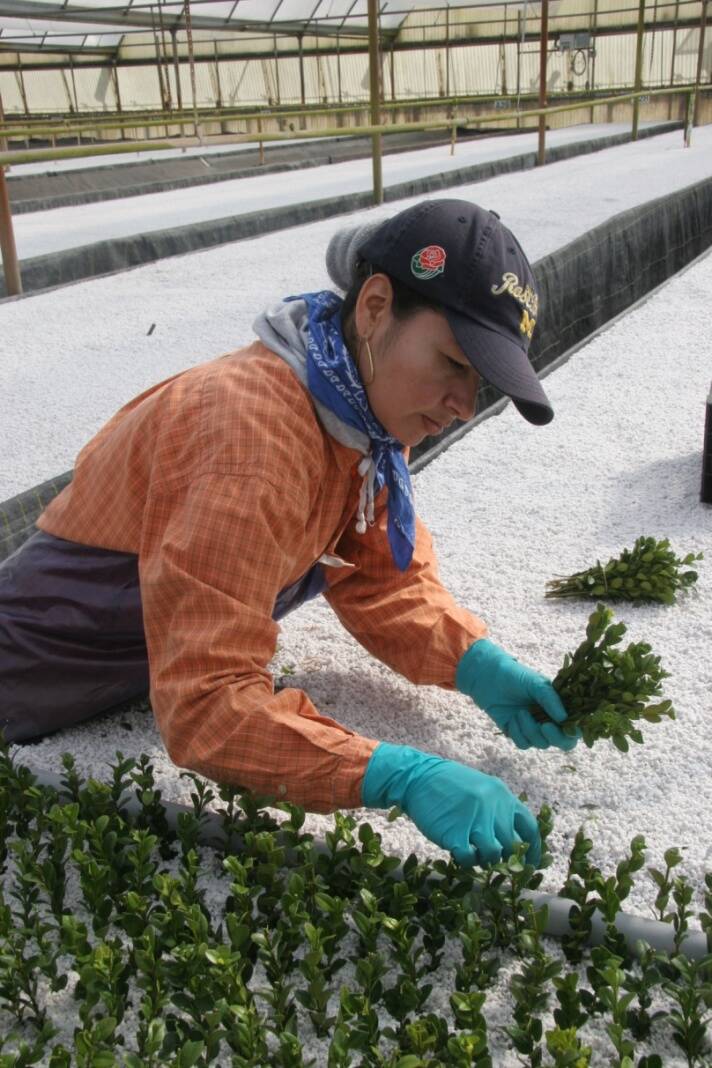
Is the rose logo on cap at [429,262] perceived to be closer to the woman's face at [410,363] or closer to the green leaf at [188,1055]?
the woman's face at [410,363]

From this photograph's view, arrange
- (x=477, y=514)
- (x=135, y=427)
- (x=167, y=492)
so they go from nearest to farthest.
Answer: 1. (x=167, y=492)
2. (x=135, y=427)
3. (x=477, y=514)

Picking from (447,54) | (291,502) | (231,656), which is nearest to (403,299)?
(291,502)

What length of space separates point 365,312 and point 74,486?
2.29 feet

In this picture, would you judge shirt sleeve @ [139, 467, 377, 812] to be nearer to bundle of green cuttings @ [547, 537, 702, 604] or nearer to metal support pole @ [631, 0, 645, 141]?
bundle of green cuttings @ [547, 537, 702, 604]

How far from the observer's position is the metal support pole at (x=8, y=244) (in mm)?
6156

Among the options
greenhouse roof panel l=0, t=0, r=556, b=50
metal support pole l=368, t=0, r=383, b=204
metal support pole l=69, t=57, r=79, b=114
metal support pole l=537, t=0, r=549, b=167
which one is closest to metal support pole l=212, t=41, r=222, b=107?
greenhouse roof panel l=0, t=0, r=556, b=50

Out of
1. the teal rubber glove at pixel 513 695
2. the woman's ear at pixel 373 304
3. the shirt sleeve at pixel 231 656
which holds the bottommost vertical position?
the teal rubber glove at pixel 513 695

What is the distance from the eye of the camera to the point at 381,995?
1.52 meters

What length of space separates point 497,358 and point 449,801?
705 millimetres

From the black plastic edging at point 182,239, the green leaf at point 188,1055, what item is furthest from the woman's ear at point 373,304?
the black plastic edging at point 182,239

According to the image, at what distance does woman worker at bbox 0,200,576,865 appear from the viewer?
164 centimetres

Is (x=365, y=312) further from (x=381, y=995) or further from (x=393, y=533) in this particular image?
(x=381, y=995)

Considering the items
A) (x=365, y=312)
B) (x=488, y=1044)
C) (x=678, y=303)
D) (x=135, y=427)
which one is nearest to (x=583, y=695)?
(x=488, y=1044)

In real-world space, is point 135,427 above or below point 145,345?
above
